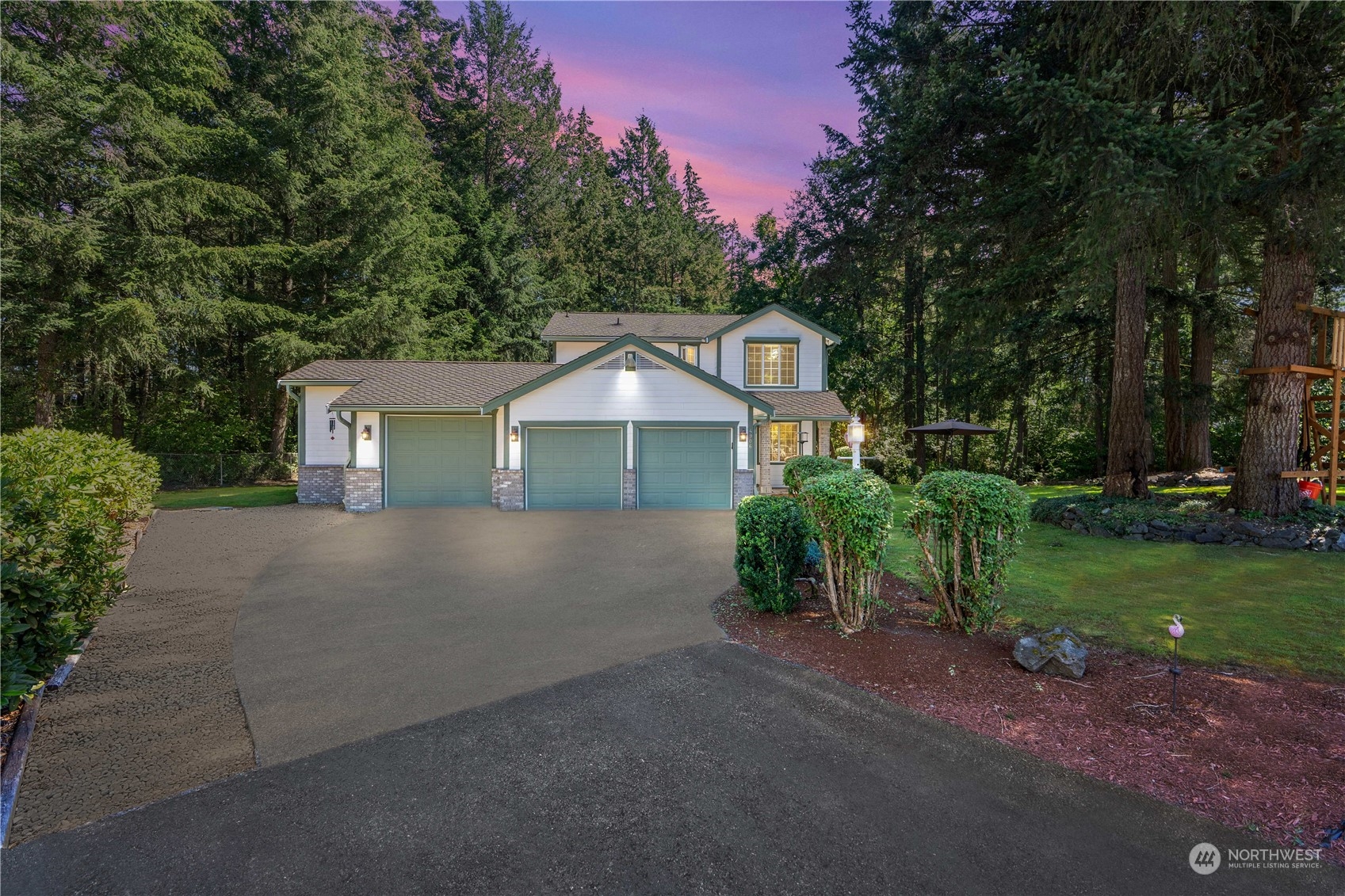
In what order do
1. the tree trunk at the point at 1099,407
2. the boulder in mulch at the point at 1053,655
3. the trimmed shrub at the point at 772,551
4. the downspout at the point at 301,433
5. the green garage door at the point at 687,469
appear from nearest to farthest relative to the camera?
the boulder in mulch at the point at 1053,655, the trimmed shrub at the point at 772,551, the green garage door at the point at 687,469, the downspout at the point at 301,433, the tree trunk at the point at 1099,407

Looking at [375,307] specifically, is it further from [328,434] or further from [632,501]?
[632,501]

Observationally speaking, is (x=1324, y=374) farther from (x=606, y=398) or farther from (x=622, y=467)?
(x=606, y=398)

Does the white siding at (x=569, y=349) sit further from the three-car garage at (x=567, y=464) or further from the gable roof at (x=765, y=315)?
the three-car garage at (x=567, y=464)

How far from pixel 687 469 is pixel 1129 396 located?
30.8 ft

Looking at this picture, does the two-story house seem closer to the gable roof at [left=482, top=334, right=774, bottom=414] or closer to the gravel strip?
the gable roof at [left=482, top=334, right=774, bottom=414]

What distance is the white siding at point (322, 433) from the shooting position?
1605 centimetres

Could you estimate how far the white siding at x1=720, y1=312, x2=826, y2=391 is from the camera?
19.5 meters

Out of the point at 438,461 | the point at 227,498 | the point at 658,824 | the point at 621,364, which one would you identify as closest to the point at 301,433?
the point at 227,498

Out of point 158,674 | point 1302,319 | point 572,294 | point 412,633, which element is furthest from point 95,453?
point 572,294

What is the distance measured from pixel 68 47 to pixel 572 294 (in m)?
18.9

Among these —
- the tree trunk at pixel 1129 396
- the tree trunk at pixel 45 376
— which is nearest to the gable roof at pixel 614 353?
the tree trunk at pixel 1129 396

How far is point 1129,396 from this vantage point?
11.6 meters

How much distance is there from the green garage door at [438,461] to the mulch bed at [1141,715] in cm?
1150

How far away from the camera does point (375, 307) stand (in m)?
21.1
